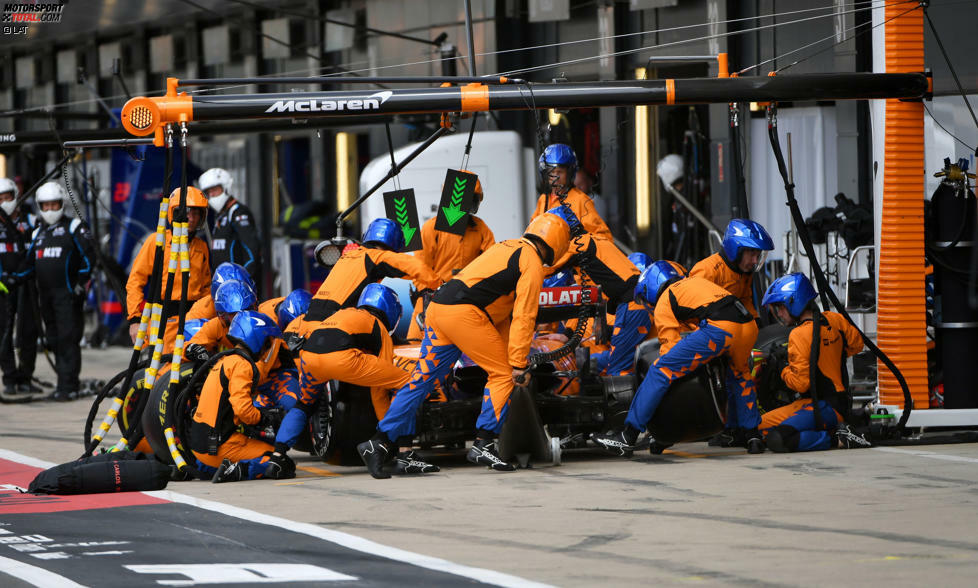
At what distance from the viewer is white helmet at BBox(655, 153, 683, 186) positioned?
56.0 feet

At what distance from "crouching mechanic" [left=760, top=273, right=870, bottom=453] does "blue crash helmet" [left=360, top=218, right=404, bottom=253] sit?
9.29ft

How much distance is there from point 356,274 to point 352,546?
371 centimetres

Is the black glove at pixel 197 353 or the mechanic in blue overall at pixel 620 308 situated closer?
the black glove at pixel 197 353

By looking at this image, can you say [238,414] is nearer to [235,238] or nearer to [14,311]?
[235,238]

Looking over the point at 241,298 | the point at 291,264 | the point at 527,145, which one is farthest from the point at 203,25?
the point at 241,298

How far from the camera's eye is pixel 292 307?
11039mm

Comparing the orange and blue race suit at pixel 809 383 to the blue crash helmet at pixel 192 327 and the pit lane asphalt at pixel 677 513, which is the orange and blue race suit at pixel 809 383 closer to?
the pit lane asphalt at pixel 677 513

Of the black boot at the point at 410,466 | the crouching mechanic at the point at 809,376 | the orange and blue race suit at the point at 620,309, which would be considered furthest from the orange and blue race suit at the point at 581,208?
the black boot at the point at 410,466

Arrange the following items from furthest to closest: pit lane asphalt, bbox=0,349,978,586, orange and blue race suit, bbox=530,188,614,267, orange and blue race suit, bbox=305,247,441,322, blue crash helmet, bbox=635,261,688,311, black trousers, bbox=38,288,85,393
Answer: black trousers, bbox=38,288,85,393 < orange and blue race suit, bbox=530,188,614,267 < blue crash helmet, bbox=635,261,688,311 < orange and blue race suit, bbox=305,247,441,322 < pit lane asphalt, bbox=0,349,978,586

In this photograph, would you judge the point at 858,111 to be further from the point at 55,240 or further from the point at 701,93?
the point at 55,240

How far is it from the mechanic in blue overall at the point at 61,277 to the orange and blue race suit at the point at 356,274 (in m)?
5.93

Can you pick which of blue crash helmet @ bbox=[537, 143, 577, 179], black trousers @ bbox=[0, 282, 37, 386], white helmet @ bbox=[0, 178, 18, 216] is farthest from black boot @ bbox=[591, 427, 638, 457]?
white helmet @ bbox=[0, 178, 18, 216]

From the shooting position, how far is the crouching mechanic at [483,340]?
31.7ft

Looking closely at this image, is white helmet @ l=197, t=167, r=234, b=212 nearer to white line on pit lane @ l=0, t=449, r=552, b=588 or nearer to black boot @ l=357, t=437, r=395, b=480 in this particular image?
black boot @ l=357, t=437, r=395, b=480
